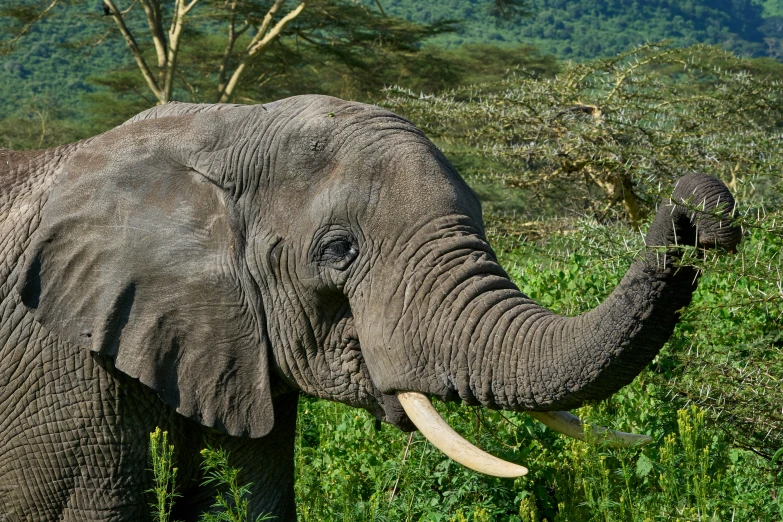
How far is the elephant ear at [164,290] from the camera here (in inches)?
128

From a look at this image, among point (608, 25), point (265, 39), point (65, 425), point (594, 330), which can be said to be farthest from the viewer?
point (608, 25)

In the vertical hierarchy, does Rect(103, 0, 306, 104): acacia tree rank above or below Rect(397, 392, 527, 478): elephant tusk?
below

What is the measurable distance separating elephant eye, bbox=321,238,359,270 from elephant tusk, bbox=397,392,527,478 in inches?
16.3

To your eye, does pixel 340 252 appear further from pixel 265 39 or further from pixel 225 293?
pixel 265 39

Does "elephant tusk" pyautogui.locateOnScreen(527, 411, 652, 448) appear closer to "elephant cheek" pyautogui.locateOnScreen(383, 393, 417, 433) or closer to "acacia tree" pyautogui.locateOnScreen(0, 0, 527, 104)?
"elephant cheek" pyautogui.locateOnScreen(383, 393, 417, 433)

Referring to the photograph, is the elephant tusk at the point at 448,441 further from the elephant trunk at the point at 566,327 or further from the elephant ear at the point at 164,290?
the elephant ear at the point at 164,290

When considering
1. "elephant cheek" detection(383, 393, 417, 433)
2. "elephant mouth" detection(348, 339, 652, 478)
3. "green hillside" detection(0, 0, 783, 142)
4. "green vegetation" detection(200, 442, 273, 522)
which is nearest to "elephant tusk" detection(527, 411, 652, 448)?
"elephant mouth" detection(348, 339, 652, 478)

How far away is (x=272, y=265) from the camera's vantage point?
325cm

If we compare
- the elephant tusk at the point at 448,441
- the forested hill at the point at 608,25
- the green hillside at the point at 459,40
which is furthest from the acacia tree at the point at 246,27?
the forested hill at the point at 608,25

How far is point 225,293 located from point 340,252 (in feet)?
1.23

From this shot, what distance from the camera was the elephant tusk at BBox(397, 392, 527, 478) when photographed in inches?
111

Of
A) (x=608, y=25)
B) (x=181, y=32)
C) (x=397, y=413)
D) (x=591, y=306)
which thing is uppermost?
(x=397, y=413)

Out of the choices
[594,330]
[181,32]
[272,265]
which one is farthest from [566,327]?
[181,32]

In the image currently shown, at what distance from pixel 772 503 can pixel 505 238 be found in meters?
5.35
